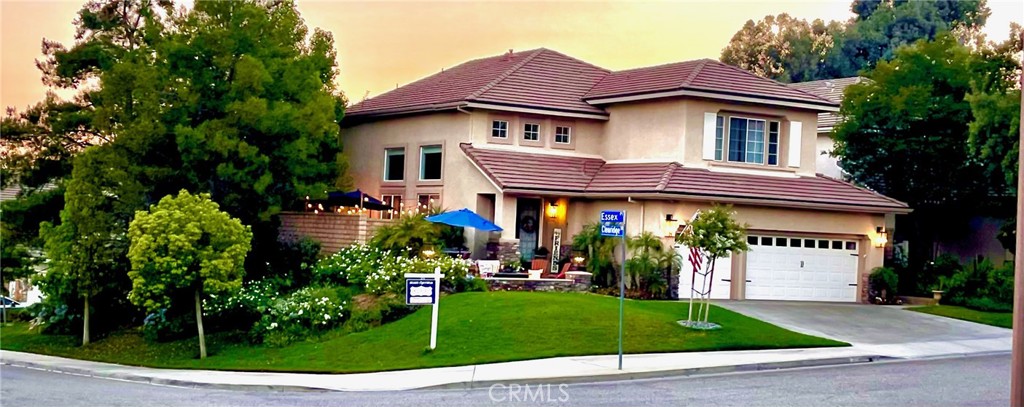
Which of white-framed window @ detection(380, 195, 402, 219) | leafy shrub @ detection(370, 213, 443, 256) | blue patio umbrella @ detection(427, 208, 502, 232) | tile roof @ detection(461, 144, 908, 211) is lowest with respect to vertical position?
leafy shrub @ detection(370, 213, 443, 256)

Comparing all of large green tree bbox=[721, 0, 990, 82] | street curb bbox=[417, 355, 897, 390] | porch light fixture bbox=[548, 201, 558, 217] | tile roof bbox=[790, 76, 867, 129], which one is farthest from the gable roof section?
large green tree bbox=[721, 0, 990, 82]

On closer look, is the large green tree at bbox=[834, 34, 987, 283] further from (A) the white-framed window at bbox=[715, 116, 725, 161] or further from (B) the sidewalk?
(B) the sidewalk

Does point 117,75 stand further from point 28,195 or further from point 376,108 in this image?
point 376,108

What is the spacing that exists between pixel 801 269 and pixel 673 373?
14.5 meters

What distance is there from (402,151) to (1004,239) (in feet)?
65.5

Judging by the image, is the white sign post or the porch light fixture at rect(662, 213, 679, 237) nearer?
the white sign post

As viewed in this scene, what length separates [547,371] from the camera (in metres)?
21.0

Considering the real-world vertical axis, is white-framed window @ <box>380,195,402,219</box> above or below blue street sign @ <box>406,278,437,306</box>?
above

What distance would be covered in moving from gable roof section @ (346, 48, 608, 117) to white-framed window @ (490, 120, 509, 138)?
0.74m

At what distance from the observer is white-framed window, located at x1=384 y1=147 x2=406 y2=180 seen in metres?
38.8

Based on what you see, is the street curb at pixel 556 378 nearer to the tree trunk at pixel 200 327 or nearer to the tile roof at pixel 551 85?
the tree trunk at pixel 200 327

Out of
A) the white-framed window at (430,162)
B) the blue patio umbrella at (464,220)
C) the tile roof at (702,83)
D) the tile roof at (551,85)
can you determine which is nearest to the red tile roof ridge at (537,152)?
the tile roof at (551,85)

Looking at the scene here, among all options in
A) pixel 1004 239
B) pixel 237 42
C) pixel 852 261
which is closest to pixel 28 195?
pixel 237 42

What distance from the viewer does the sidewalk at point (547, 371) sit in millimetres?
20281
